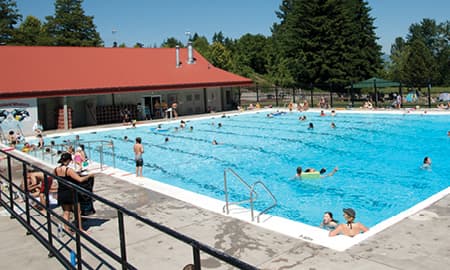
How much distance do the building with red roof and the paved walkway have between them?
2231cm

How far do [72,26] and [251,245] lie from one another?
73141 mm

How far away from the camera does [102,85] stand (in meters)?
31.1

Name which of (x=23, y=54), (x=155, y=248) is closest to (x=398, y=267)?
(x=155, y=248)

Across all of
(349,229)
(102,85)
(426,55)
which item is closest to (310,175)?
(349,229)

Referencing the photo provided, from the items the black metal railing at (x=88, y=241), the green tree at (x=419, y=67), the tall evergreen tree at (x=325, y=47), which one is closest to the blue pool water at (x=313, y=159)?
the black metal railing at (x=88, y=241)

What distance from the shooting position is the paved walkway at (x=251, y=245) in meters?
6.03

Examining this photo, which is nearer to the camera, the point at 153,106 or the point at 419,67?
the point at 153,106

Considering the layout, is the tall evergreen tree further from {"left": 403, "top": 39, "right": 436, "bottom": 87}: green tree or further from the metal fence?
{"left": 403, "top": 39, "right": 436, "bottom": 87}: green tree

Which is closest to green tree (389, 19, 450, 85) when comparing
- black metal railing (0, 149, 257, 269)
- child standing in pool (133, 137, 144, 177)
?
child standing in pool (133, 137, 144, 177)

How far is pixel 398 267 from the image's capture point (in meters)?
5.79

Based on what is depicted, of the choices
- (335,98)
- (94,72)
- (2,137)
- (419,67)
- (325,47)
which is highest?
(325,47)

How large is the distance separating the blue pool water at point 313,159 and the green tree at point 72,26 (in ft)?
158

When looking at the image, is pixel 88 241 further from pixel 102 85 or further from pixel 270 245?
pixel 102 85

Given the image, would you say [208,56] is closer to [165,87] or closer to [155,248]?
[165,87]
